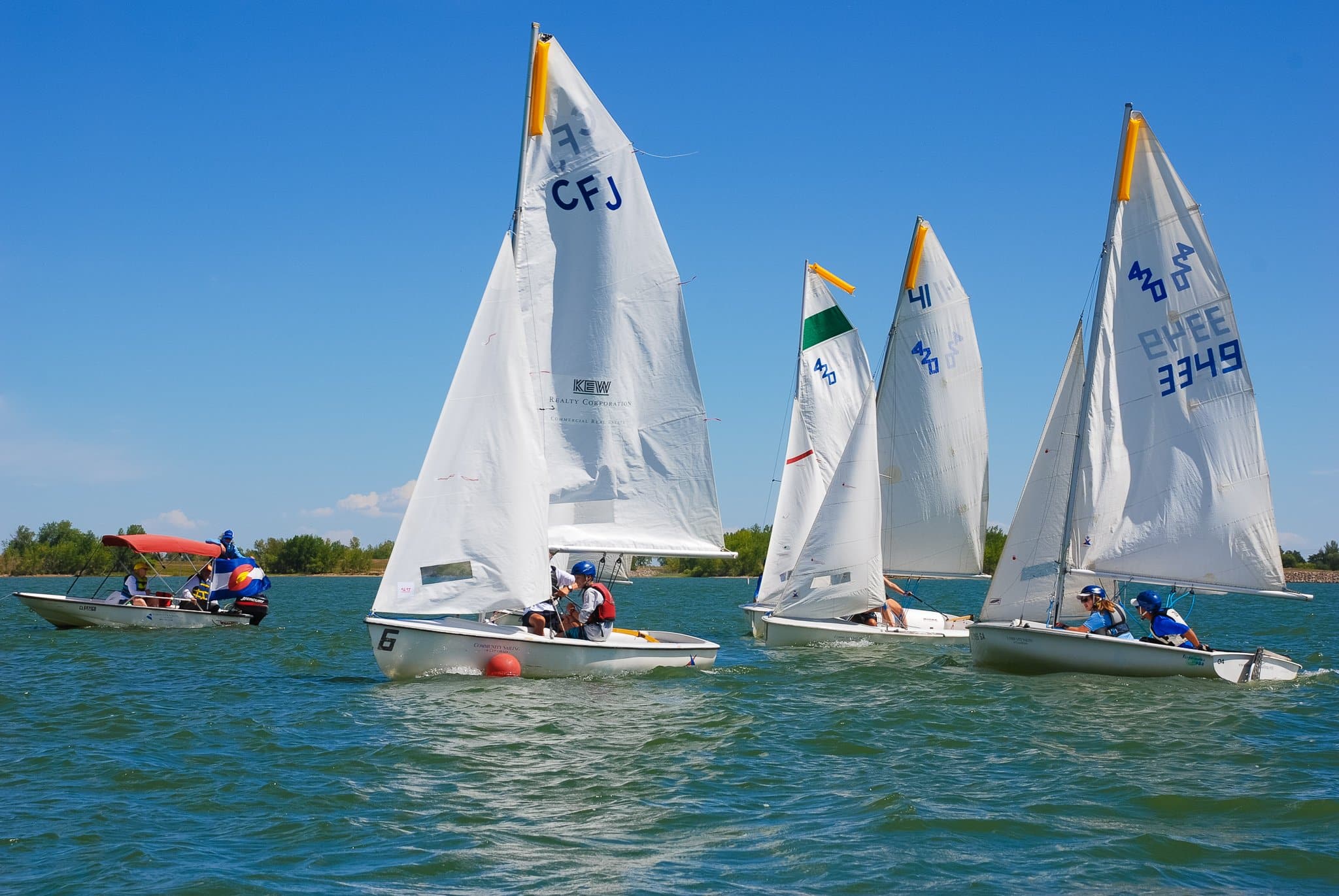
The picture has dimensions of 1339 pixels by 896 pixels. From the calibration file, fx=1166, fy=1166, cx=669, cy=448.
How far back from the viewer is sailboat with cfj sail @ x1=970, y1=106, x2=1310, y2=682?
694 inches

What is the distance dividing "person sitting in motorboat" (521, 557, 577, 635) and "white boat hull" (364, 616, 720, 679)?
0.19 m

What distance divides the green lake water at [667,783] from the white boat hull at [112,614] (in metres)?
8.82

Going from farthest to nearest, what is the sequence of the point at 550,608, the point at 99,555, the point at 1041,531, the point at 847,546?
the point at 99,555
the point at 847,546
the point at 1041,531
the point at 550,608

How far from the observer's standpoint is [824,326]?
2700cm

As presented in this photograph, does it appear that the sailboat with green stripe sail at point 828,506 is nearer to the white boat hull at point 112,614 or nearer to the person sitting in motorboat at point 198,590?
the white boat hull at point 112,614

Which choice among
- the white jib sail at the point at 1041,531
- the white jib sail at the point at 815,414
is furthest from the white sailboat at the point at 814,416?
the white jib sail at the point at 1041,531

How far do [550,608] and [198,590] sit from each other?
16060 mm

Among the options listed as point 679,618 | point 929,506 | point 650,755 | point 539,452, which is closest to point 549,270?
point 539,452

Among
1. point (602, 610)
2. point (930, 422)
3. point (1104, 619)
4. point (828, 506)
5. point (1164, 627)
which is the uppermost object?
point (930, 422)

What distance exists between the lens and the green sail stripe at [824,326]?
26.8m

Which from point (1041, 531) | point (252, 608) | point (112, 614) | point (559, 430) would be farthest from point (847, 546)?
point (112, 614)

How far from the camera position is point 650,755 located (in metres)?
11.6

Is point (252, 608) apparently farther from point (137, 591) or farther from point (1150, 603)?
point (1150, 603)

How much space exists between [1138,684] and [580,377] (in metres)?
8.87
